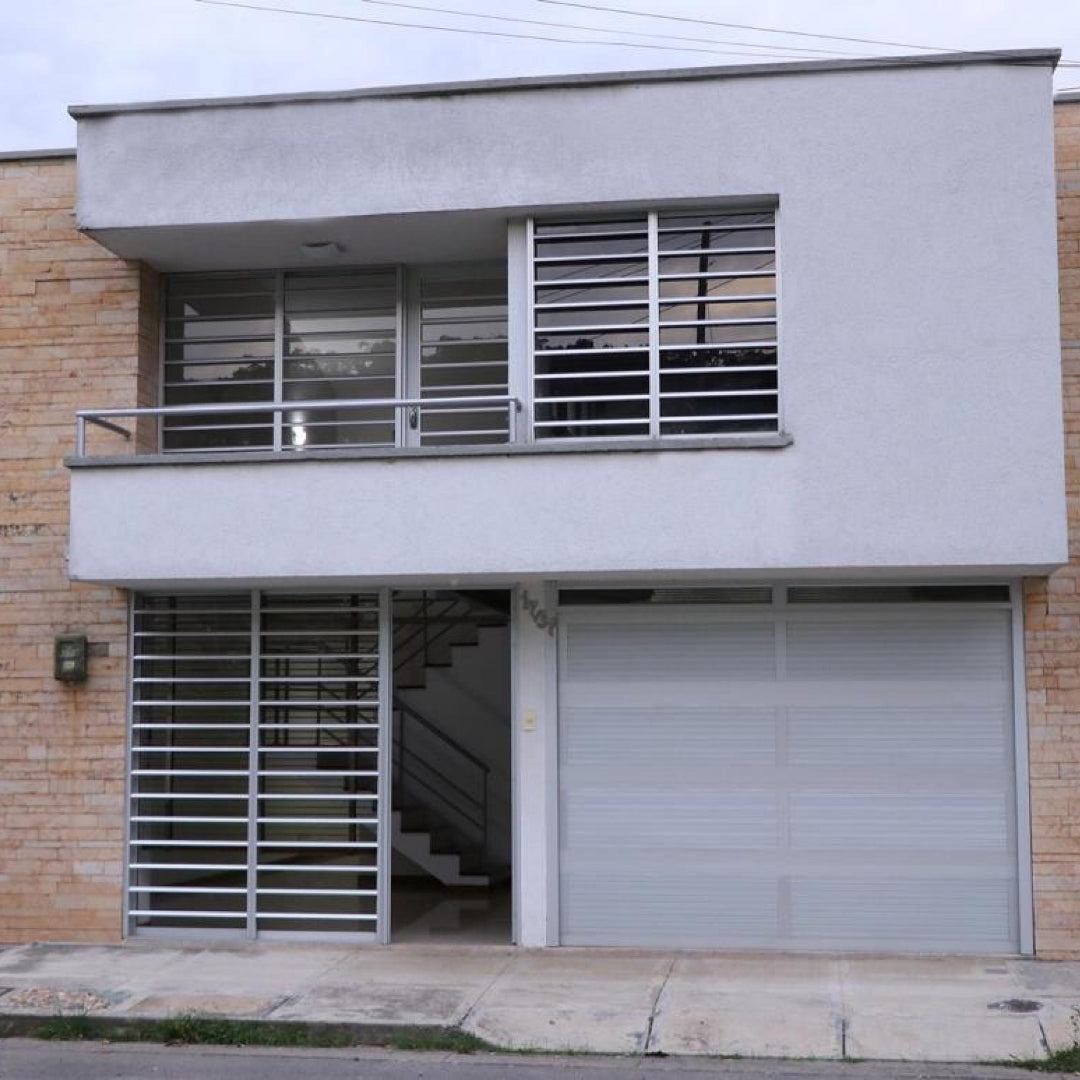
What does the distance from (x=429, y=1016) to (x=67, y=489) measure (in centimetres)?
517

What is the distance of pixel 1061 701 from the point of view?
10781mm

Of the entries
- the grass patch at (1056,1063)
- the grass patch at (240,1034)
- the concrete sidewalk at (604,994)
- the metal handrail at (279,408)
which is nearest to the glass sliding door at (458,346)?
the metal handrail at (279,408)

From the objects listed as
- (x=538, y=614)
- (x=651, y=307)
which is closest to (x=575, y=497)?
(x=538, y=614)

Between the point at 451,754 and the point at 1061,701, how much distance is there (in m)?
6.63

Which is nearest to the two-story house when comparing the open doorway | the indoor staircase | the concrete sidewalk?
the concrete sidewalk

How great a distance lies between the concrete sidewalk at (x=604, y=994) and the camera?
28.9 ft

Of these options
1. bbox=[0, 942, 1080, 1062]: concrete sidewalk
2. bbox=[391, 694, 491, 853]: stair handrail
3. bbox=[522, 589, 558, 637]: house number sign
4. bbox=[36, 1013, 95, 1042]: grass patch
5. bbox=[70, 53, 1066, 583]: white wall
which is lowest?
bbox=[36, 1013, 95, 1042]: grass patch

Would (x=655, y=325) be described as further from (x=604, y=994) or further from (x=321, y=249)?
(x=604, y=994)

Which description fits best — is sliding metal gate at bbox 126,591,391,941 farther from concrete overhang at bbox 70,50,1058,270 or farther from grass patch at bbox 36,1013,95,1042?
concrete overhang at bbox 70,50,1058,270

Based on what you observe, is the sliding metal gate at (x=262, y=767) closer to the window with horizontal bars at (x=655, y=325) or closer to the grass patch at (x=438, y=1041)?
the window with horizontal bars at (x=655, y=325)

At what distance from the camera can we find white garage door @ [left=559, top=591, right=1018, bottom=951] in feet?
35.6

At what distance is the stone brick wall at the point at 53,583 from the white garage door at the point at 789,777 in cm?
358

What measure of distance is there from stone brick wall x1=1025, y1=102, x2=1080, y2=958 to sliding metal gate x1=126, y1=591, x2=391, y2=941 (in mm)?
4754

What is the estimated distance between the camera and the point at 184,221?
37.0 feet
